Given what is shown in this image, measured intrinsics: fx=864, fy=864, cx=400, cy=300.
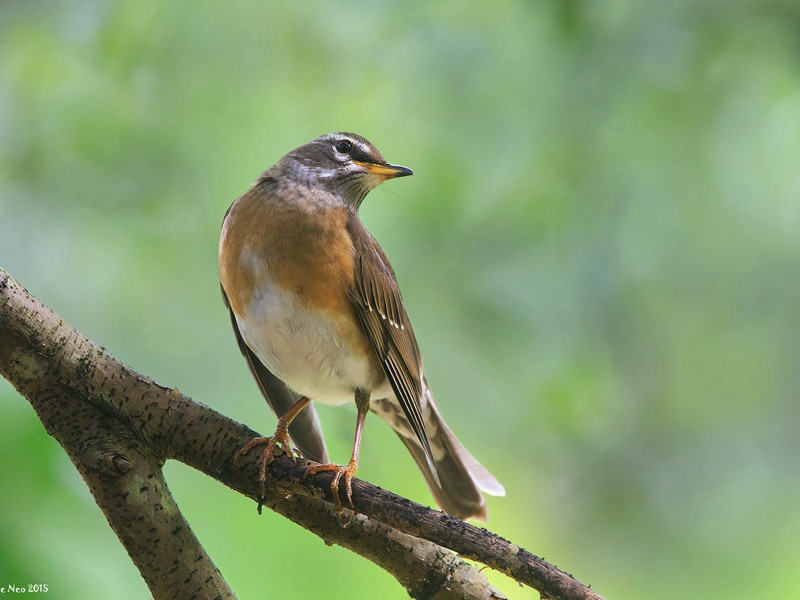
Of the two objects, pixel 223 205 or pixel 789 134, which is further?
pixel 223 205

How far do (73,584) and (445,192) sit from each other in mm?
2706

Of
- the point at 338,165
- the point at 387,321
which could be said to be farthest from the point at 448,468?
the point at 338,165

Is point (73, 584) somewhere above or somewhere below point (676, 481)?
below

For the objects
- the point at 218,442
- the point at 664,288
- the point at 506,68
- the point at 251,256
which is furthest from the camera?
the point at 664,288

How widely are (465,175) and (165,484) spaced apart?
2304 millimetres

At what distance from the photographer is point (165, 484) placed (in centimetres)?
309

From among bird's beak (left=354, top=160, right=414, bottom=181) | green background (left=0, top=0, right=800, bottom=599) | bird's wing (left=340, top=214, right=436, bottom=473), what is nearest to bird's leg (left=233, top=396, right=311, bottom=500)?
green background (left=0, top=0, right=800, bottom=599)

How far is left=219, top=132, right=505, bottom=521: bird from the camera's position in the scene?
413cm

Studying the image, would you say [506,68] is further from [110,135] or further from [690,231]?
[110,135]

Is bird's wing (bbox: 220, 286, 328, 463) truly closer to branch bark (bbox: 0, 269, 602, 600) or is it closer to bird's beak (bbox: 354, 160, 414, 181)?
branch bark (bbox: 0, 269, 602, 600)

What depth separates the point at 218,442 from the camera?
10.7 ft

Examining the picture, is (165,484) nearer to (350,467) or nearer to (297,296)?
(350,467)

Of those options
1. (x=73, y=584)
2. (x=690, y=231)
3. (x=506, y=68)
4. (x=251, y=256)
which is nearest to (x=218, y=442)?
(x=73, y=584)

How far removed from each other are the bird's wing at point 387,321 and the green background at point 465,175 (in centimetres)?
21
